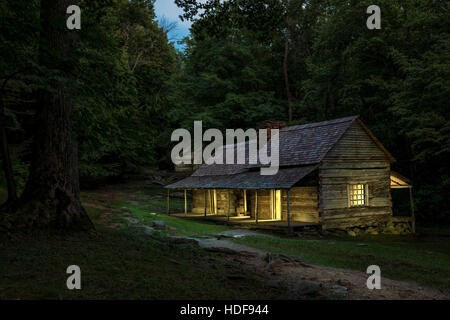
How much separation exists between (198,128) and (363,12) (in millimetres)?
19271


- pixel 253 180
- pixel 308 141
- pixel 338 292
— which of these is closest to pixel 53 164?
pixel 338 292

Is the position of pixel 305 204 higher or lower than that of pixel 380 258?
higher

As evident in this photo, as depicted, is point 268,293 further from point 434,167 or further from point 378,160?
point 434,167

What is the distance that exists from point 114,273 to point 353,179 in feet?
54.7

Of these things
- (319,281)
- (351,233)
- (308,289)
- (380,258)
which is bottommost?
(351,233)

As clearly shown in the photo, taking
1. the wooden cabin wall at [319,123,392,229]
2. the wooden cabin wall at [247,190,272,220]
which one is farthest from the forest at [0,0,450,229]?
the wooden cabin wall at [247,190,272,220]

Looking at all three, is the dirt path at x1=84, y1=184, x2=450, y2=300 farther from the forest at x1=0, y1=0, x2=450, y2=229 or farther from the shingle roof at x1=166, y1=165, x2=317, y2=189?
the shingle roof at x1=166, y1=165, x2=317, y2=189

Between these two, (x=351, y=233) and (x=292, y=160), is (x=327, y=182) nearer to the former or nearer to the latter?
(x=292, y=160)

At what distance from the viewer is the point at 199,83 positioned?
130 feet

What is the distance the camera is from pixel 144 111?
38.1 m

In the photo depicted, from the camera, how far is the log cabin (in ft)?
59.8

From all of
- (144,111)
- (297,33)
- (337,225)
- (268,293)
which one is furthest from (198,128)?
(268,293)

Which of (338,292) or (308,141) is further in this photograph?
(308,141)

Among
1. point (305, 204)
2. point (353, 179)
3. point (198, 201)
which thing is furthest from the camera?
point (198, 201)
